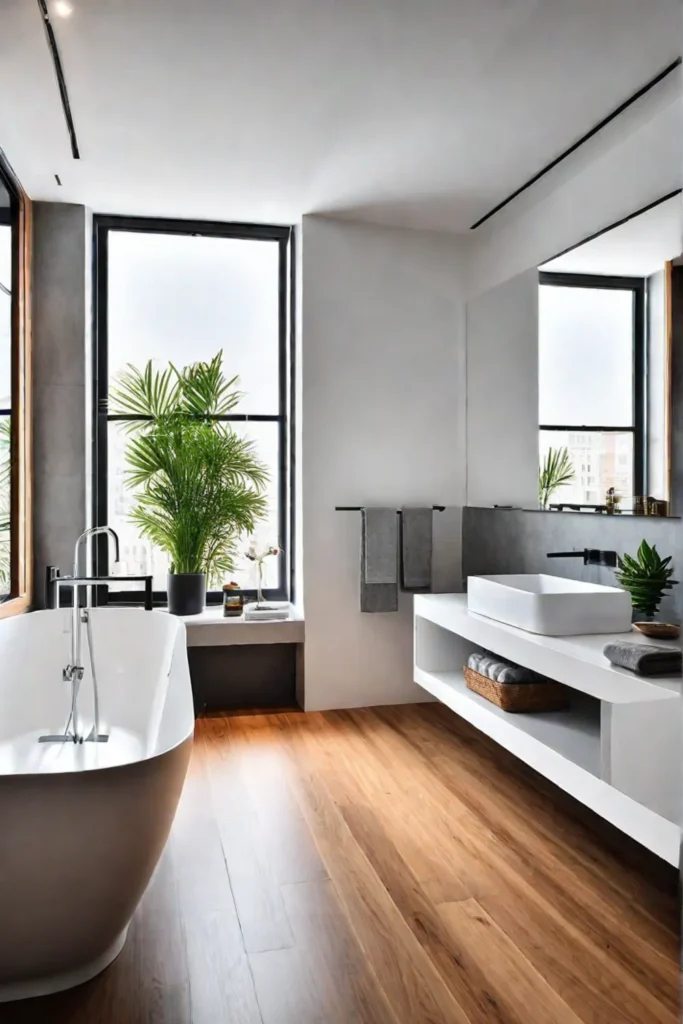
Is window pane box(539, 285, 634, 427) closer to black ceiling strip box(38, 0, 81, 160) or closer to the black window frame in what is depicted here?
the black window frame

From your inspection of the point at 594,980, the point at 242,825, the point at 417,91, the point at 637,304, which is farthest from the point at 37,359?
the point at 594,980

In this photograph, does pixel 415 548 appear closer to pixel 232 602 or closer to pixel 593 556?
pixel 232 602

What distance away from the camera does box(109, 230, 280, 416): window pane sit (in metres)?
4.39

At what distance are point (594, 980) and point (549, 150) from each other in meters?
3.11

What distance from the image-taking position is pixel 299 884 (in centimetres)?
238

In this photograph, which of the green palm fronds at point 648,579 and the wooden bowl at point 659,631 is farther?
the green palm fronds at point 648,579

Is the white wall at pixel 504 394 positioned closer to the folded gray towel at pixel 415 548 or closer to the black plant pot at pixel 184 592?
the folded gray towel at pixel 415 548

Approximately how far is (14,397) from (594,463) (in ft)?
8.97

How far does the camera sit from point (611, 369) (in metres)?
3.15

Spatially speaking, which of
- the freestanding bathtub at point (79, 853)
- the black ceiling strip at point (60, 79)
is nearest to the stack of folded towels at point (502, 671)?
the freestanding bathtub at point (79, 853)

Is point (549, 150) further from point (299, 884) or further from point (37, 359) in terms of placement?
point (299, 884)

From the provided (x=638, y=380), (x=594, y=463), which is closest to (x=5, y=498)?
(x=594, y=463)

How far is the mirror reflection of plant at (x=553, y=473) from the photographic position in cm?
Answer: 347

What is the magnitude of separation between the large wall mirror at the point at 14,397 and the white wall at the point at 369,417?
1.44m
